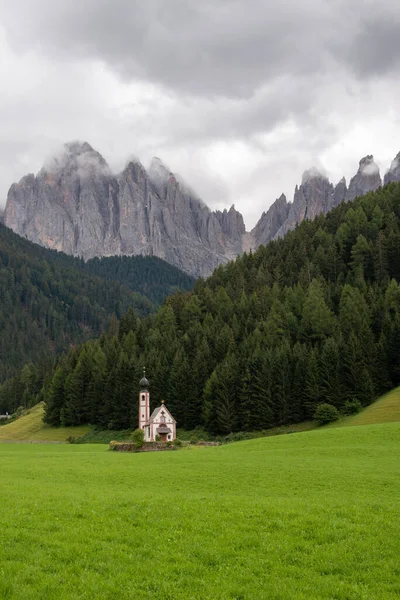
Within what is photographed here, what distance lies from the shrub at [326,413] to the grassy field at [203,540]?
127 ft

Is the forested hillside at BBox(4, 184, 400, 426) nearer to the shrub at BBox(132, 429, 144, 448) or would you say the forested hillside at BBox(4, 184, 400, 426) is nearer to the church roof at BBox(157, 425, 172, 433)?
the church roof at BBox(157, 425, 172, 433)

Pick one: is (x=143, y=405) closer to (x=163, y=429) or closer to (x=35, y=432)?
(x=163, y=429)

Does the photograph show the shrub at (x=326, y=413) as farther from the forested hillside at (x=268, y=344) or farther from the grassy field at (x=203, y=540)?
the grassy field at (x=203, y=540)

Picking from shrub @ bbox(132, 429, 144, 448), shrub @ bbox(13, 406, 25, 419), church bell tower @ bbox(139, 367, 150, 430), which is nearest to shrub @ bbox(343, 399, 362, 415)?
shrub @ bbox(132, 429, 144, 448)

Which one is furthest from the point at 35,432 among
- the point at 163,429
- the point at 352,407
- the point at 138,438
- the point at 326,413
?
the point at 352,407

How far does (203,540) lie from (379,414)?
50.9m

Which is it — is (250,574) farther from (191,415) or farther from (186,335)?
(186,335)

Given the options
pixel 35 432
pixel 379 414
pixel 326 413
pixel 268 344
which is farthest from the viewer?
pixel 35 432

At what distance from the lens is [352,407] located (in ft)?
213

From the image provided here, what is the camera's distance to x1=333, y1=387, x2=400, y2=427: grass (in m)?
57.7

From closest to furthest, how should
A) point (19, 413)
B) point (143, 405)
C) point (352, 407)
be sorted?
point (352, 407) → point (143, 405) → point (19, 413)

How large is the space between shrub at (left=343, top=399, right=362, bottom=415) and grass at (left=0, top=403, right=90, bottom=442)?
4504 centimetres

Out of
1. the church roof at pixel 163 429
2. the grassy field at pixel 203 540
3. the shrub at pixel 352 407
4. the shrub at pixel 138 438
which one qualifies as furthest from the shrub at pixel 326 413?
the grassy field at pixel 203 540

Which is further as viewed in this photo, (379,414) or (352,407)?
(352,407)
